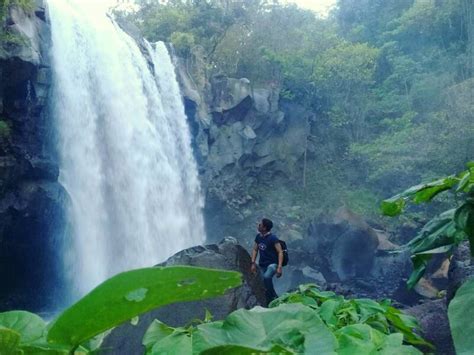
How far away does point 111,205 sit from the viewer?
45.4 feet

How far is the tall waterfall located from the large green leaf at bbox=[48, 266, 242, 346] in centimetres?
1276

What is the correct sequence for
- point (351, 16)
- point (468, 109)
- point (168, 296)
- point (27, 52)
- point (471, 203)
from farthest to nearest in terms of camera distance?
point (351, 16), point (468, 109), point (27, 52), point (471, 203), point (168, 296)

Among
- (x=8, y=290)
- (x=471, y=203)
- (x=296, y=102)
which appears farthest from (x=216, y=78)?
(x=471, y=203)

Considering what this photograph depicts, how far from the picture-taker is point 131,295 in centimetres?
39

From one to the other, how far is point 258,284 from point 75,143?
9.75 m

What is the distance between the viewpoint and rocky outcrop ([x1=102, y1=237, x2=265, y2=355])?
2.83 metres

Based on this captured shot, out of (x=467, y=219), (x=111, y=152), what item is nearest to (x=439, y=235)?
(x=467, y=219)

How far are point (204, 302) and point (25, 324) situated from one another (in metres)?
3.13

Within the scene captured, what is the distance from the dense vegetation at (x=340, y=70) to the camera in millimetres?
19500

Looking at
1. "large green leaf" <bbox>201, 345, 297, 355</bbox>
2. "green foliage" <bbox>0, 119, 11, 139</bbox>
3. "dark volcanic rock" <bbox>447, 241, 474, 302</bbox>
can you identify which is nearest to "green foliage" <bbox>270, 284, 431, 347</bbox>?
"dark volcanic rock" <bbox>447, 241, 474, 302</bbox>

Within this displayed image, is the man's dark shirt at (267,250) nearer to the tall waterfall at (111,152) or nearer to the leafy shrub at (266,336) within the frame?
the leafy shrub at (266,336)

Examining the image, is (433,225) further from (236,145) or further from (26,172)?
(236,145)

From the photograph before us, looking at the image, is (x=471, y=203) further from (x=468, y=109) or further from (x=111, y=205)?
(x=468, y=109)

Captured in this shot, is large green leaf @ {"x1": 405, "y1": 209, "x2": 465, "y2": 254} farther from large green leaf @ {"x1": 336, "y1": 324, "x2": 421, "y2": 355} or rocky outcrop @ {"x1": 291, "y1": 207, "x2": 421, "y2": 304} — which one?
rocky outcrop @ {"x1": 291, "y1": 207, "x2": 421, "y2": 304}
